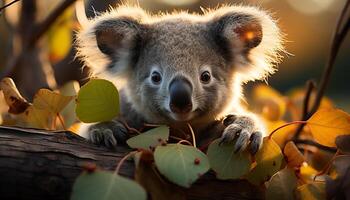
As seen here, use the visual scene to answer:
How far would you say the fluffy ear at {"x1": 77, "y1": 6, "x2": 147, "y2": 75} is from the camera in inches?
92.7

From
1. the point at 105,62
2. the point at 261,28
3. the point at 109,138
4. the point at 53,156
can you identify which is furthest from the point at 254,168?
the point at 105,62

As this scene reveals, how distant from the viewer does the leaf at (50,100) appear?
1.90 m

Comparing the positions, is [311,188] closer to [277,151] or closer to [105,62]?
[277,151]

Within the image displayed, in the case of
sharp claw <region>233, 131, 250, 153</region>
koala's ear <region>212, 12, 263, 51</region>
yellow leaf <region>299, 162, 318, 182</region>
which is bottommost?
yellow leaf <region>299, 162, 318, 182</region>

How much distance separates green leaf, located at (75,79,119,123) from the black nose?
22 cm

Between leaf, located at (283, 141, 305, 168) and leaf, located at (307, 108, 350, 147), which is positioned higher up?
leaf, located at (307, 108, 350, 147)

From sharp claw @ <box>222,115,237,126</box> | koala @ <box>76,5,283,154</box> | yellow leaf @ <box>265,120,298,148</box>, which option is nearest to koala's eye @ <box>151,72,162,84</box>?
koala @ <box>76,5,283,154</box>

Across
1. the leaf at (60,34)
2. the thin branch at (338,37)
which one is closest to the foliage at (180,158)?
the thin branch at (338,37)

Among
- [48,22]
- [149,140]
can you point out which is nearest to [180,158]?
[149,140]

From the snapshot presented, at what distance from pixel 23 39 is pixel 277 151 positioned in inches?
74.8

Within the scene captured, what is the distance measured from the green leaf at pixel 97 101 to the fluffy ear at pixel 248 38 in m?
0.72

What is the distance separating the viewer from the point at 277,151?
69.9 inches

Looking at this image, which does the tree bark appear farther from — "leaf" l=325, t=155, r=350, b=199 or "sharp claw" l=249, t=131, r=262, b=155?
"leaf" l=325, t=155, r=350, b=199

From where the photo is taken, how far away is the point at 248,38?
2.46 metres
